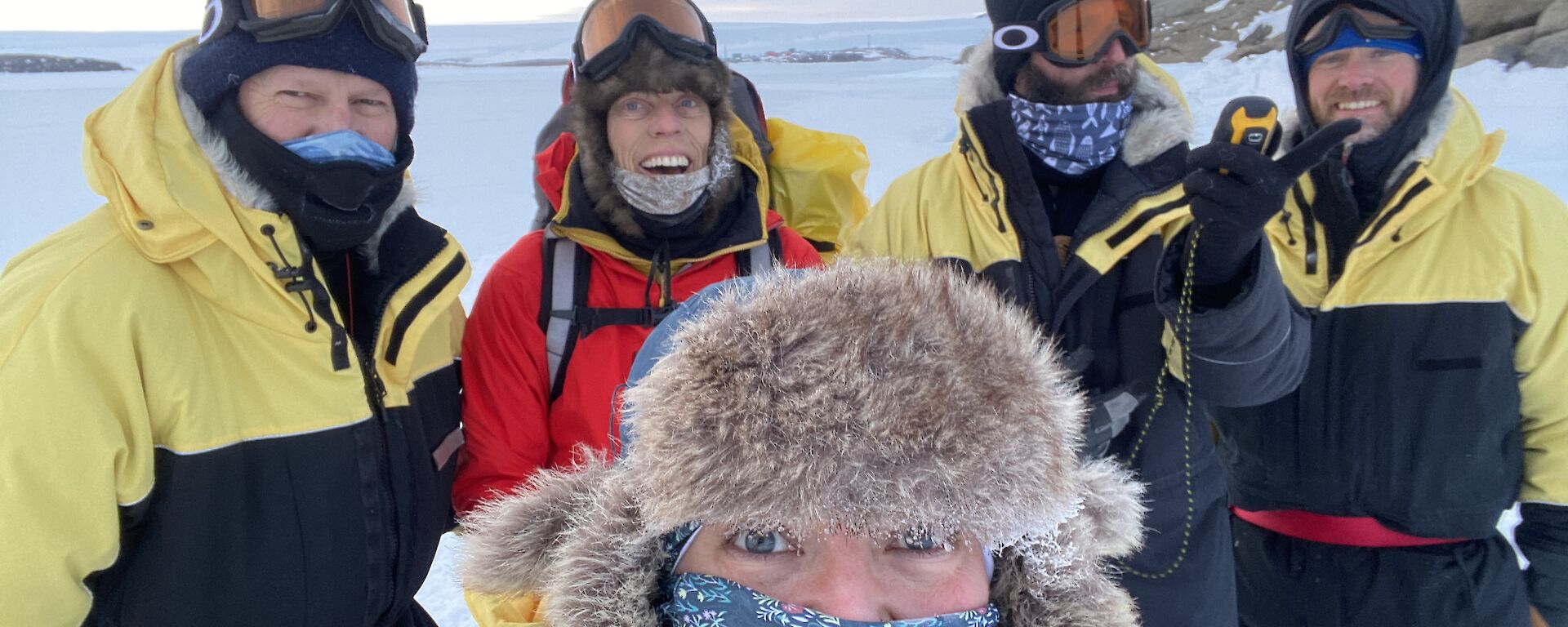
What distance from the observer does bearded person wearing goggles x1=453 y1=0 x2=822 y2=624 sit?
6.67 feet

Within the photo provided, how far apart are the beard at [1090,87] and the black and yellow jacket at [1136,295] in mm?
46

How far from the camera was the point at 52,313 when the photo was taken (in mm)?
1323

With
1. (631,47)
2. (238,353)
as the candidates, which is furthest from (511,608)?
(631,47)

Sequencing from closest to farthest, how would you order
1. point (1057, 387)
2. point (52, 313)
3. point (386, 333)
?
1. point (1057, 387)
2. point (52, 313)
3. point (386, 333)

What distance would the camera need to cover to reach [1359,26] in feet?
7.41

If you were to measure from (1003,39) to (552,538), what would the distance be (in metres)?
1.65

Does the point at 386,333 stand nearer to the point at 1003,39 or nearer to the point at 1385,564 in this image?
the point at 1003,39

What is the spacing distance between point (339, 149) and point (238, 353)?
45 centimetres

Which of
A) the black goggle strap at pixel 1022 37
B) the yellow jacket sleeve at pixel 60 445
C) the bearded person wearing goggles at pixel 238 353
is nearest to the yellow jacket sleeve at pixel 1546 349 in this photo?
the black goggle strap at pixel 1022 37

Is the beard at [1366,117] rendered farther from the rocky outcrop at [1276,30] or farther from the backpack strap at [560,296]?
the rocky outcrop at [1276,30]

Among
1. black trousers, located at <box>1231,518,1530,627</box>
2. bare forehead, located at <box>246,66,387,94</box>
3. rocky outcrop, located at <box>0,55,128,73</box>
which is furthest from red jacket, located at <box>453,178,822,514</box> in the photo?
rocky outcrop, located at <box>0,55,128,73</box>

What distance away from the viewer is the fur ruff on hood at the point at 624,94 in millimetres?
2275

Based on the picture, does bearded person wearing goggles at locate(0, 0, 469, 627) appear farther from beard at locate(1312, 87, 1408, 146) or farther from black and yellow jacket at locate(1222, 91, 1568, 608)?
beard at locate(1312, 87, 1408, 146)

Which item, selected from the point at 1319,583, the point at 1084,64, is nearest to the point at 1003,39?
the point at 1084,64
